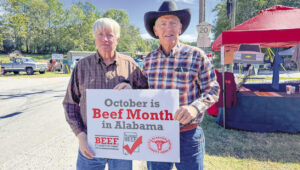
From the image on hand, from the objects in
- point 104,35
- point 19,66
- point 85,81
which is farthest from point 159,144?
point 19,66

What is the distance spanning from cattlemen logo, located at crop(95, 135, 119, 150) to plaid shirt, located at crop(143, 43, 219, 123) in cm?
56

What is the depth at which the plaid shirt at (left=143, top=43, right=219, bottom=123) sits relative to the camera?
1.51m

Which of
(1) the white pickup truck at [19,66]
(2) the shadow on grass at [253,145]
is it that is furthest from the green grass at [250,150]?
(1) the white pickup truck at [19,66]

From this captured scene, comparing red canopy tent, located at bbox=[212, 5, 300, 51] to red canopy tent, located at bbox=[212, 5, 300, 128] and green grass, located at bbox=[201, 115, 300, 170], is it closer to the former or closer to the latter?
red canopy tent, located at bbox=[212, 5, 300, 128]

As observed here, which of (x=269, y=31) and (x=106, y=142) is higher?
(x=269, y=31)

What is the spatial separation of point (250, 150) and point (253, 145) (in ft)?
0.90

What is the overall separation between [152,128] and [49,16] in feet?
223

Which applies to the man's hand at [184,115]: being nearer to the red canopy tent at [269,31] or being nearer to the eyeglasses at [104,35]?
the eyeglasses at [104,35]

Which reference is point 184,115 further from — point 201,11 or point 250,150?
point 201,11

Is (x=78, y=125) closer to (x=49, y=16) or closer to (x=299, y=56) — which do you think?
(x=299, y=56)

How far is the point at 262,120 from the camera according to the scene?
14.1ft

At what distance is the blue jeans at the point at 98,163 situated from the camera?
1.53m

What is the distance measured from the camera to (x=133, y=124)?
1.41 meters

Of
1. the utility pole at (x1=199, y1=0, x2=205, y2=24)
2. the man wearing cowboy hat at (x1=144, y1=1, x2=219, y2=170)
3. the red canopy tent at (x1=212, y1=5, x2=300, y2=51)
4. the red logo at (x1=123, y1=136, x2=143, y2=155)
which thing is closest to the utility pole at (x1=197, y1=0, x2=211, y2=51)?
the utility pole at (x1=199, y1=0, x2=205, y2=24)
